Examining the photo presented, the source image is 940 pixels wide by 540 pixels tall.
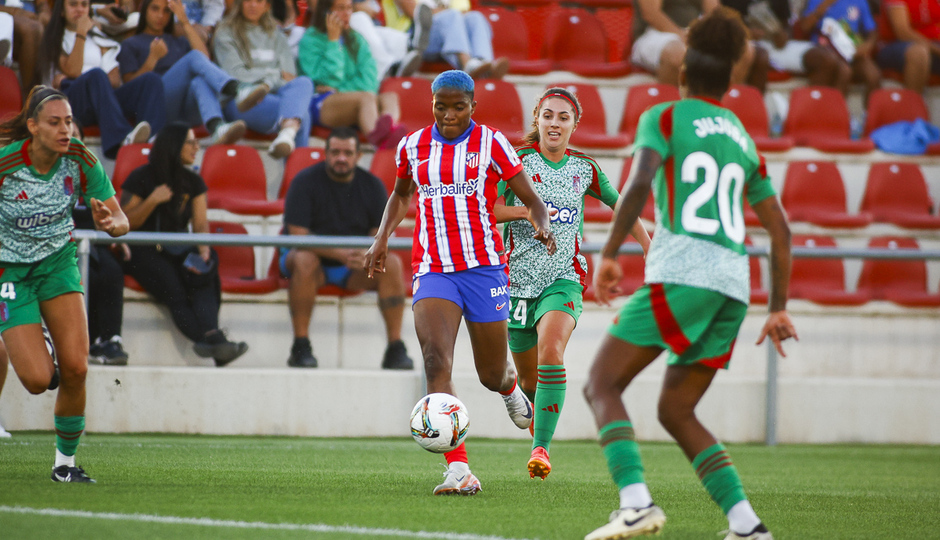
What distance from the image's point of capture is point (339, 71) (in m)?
11.0

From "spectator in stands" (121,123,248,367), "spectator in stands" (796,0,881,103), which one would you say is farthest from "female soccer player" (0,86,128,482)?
"spectator in stands" (796,0,881,103)

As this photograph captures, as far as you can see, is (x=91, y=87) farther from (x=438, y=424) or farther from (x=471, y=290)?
(x=438, y=424)

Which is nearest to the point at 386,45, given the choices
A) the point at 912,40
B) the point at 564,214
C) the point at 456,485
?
the point at 912,40

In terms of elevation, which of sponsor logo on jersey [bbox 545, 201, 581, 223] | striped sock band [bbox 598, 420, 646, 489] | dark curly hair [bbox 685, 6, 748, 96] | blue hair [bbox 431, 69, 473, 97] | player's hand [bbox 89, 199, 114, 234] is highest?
dark curly hair [bbox 685, 6, 748, 96]

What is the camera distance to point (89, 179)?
538cm

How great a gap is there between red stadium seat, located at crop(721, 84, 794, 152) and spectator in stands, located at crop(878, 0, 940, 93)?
6.96ft

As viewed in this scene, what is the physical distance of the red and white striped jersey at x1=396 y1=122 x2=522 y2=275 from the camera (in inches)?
199

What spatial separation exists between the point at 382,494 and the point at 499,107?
712 centimetres

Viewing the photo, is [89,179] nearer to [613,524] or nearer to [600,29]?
[613,524]

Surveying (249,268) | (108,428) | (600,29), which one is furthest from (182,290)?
(600,29)

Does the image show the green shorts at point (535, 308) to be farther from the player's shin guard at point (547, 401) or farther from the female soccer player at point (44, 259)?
the female soccer player at point (44, 259)

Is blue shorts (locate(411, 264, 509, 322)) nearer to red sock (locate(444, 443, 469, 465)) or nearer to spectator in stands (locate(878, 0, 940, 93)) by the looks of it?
red sock (locate(444, 443, 469, 465))

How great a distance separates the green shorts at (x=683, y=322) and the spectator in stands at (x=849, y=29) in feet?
32.8

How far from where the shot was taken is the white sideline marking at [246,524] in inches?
146
